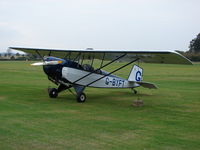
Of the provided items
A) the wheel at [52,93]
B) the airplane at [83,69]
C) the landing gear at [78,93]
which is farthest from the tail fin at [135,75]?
the wheel at [52,93]

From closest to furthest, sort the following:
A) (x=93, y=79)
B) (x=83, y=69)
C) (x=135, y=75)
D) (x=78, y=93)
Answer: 1. (x=78, y=93)
2. (x=83, y=69)
3. (x=93, y=79)
4. (x=135, y=75)

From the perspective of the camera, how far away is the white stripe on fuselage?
13118 mm

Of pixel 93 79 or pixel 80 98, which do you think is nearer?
pixel 80 98

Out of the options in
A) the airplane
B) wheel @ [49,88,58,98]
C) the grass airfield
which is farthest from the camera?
wheel @ [49,88,58,98]

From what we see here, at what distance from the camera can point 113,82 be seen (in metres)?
15.2

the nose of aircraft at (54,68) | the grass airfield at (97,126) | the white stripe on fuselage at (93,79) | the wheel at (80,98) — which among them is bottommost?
the grass airfield at (97,126)

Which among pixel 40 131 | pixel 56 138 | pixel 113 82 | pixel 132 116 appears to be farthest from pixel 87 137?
pixel 113 82

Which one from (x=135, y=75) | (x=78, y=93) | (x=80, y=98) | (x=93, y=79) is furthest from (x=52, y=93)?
(x=135, y=75)

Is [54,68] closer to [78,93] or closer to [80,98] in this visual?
[78,93]

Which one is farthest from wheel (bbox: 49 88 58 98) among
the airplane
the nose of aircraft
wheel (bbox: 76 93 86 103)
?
wheel (bbox: 76 93 86 103)

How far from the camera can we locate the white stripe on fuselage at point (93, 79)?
13118mm

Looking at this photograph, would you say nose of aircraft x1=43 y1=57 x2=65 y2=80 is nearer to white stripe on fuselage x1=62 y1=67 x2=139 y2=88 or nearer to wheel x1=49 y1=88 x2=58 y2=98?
white stripe on fuselage x1=62 y1=67 x2=139 y2=88

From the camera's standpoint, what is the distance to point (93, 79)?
14148 millimetres

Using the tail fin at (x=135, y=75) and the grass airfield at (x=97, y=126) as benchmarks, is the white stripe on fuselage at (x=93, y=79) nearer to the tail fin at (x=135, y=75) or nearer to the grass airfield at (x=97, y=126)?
the tail fin at (x=135, y=75)
